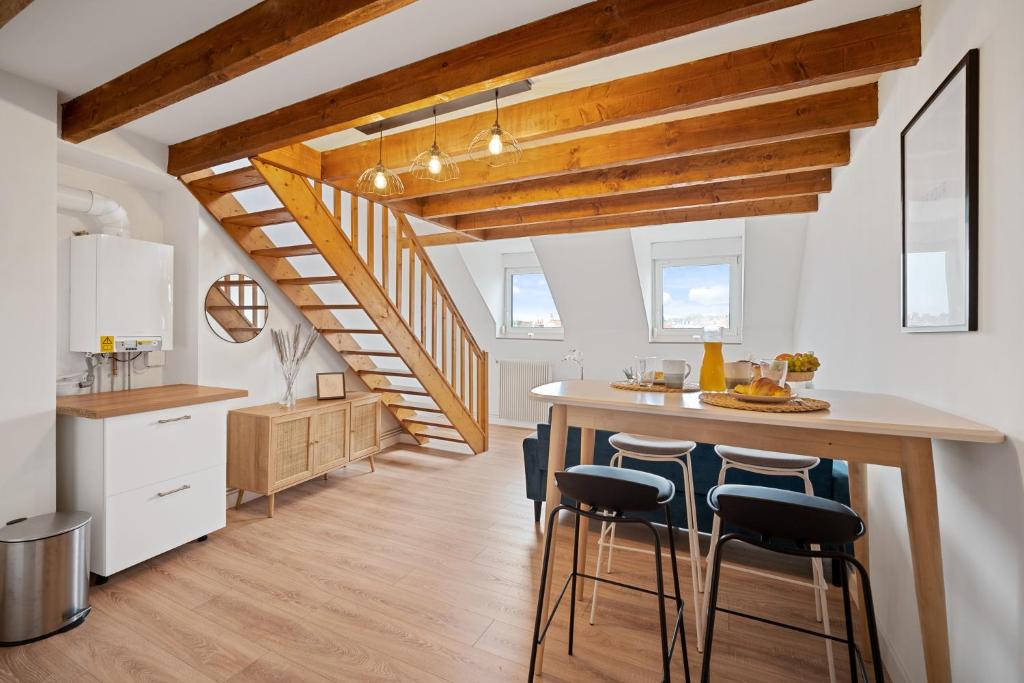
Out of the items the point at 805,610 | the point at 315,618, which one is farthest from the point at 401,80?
the point at 805,610

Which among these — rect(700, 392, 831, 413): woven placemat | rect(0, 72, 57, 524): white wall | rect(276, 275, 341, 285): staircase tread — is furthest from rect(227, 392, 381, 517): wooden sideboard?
rect(700, 392, 831, 413): woven placemat

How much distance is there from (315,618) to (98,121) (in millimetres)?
2510

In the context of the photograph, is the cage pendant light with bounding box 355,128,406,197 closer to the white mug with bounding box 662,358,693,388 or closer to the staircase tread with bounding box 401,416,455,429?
the white mug with bounding box 662,358,693,388

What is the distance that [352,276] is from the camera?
361cm

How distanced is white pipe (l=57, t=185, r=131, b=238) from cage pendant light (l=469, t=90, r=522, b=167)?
2.05 metres

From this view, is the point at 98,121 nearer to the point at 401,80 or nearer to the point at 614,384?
the point at 401,80

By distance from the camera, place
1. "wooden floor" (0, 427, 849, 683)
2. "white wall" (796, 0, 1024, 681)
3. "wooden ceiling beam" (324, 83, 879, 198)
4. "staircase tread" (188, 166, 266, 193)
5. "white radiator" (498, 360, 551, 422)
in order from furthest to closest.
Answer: "white radiator" (498, 360, 551, 422)
"staircase tread" (188, 166, 266, 193)
"wooden ceiling beam" (324, 83, 879, 198)
"wooden floor" (0, 427, 849, 683)
"white wall" (796, 0, 1024, 681)

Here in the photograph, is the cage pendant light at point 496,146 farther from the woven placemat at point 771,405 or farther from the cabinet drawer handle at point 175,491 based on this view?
the cabinet drawer handle at point 175,491

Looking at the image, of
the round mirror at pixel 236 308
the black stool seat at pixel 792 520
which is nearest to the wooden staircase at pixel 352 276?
the round mirror at pixel 236 308

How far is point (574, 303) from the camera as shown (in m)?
5.62

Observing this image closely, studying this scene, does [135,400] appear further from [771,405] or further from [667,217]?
[667,217]

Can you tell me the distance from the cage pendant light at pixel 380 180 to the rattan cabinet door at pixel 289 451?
166cm

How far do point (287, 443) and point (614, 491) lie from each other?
2.67 meters

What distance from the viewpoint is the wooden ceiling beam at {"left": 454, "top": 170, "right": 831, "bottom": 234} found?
3.53 metres
